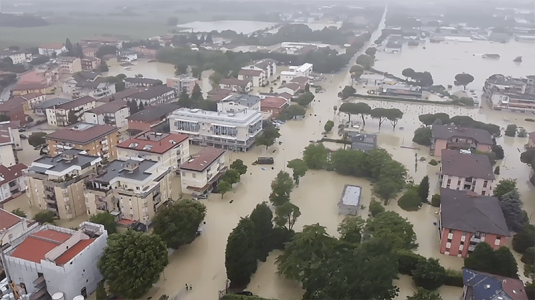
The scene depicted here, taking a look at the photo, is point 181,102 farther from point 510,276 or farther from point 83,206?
point 510,276

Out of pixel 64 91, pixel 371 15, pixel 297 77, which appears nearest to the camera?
pixel 64 91

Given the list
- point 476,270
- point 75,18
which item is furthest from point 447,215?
point 75,18

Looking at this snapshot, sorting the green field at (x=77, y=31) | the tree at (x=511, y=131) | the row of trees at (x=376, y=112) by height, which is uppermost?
the green field at (x=77, y=31)

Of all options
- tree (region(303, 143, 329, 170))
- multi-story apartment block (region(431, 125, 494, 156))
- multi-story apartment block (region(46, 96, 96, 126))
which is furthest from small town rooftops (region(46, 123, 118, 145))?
multi-story apartment block (region(431, 125, 494, 156))

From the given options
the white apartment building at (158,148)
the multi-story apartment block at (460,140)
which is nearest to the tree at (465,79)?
the multi-story apartment block at (460,140)

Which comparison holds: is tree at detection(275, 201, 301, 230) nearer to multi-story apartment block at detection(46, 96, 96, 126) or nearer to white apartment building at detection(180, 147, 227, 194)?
white apartment building at detection(180, 147, 227, 194)

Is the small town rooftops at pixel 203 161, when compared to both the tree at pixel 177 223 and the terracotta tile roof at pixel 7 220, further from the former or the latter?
the terracotta tile roof at pixel 7 220
